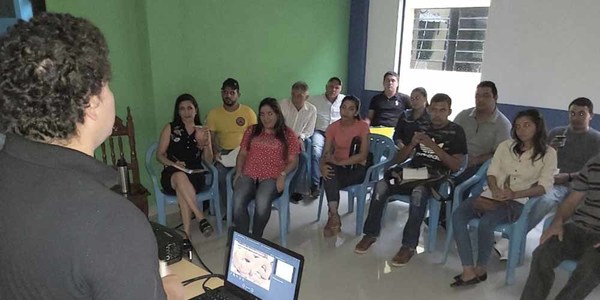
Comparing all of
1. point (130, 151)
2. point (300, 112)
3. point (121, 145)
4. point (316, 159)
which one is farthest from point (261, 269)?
point (300, 112)

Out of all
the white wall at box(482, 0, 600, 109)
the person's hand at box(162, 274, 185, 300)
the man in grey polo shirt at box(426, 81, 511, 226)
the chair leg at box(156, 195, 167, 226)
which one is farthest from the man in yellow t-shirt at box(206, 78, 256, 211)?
the person's hand at box(162, 274, 185, 300)

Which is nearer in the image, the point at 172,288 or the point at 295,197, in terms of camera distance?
the point at 172,288

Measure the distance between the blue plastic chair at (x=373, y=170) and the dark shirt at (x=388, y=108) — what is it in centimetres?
75

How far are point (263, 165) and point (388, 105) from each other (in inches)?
73.6

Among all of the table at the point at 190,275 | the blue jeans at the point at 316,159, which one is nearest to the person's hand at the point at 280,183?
the blue jeans at the point at 316,159

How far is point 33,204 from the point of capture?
69cm

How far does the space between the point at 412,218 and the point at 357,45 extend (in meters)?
2.82

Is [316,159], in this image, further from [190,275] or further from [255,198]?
[190,275]

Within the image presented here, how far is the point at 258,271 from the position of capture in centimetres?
146

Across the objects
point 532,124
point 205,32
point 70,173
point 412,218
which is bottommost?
point 412,218

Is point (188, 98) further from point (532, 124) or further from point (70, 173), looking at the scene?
point (70, 173)

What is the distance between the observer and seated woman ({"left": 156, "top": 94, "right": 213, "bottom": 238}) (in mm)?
3246

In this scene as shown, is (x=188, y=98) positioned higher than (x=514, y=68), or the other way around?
(x=514, y=68)

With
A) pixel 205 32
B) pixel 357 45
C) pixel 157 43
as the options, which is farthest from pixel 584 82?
pixel 157 43
